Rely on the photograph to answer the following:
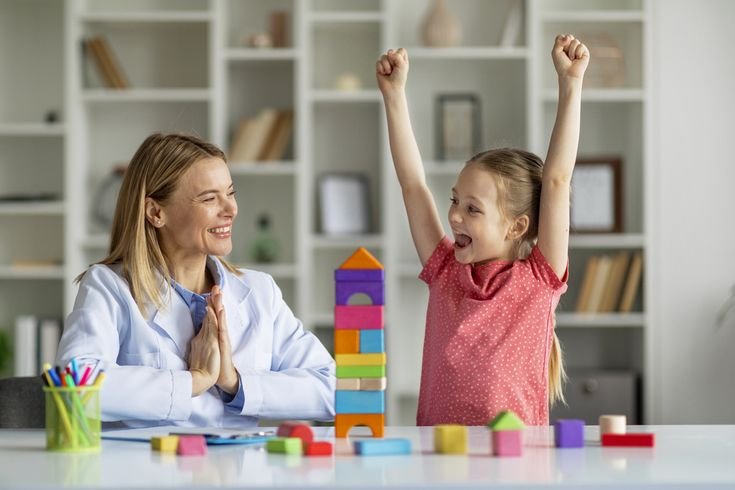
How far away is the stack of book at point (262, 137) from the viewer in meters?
4.51

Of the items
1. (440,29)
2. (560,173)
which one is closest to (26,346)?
(440,29)

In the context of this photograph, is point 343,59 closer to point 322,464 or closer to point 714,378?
point 714,378

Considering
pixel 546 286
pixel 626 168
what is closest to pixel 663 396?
pixel 626 168

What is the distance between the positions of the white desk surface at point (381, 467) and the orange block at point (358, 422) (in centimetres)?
3

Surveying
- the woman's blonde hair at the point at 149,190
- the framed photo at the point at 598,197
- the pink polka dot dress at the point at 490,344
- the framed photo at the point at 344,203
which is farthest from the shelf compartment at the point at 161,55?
the pink polka dot dress at the point at 490,344

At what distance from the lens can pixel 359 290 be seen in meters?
1.48

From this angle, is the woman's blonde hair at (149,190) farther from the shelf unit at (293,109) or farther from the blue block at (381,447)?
the shelf unit at (293,109)

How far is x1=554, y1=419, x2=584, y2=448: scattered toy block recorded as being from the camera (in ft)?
4.72

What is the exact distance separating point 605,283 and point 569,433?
122 inches

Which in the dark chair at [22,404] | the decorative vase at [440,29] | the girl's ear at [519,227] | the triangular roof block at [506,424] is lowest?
the dark chair at [22,404]

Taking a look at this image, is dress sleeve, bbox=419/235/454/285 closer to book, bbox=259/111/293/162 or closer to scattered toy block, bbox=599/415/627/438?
scattered toy block, bbox=599/415/627/438

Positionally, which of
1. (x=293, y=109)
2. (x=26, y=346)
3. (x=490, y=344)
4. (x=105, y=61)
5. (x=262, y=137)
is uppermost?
(x=105, y=61)

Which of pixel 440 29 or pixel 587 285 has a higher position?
pixel 440 29

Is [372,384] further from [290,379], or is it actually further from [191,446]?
[290,379]
